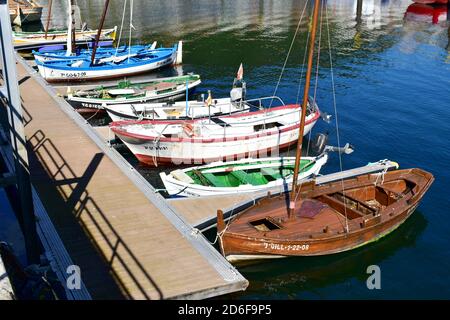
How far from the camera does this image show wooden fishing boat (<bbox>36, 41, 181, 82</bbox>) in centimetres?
4553

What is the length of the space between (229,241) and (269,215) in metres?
2.52

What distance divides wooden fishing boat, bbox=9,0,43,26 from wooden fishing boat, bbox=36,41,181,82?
38161mm

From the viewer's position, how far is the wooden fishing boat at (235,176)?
2320 centimetres

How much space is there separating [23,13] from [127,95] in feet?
178

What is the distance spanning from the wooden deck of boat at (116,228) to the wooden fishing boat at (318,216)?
2.19m

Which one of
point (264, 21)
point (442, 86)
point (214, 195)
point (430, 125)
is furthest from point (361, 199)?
point (264, 21)

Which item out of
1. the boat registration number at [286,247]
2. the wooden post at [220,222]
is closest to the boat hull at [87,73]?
the wooden post at [220,222]

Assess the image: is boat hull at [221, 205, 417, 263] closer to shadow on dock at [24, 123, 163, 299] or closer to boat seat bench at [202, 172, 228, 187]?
shadow on dock at [24, 123, 163, 299]

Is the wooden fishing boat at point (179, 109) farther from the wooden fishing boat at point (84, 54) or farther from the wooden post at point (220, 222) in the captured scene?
the wooden fishing boat at point (84, 54)

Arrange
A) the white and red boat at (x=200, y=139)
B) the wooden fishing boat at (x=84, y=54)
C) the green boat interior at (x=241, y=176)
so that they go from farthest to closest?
the wooden fishing boat at (x=84, y=54), the white and red boat at (x=200, y=139), the green boat interior at (x=241, y=176)

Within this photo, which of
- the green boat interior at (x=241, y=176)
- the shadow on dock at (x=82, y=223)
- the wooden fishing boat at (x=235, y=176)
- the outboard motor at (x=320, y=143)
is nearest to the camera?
the shadow on dock at (x=82, y=223)

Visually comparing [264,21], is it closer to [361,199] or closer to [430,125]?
[430,125]

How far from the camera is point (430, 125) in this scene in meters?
36.9

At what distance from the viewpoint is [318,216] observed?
795 inches
